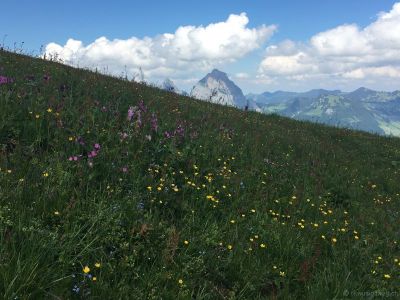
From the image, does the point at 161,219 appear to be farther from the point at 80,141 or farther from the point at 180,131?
the point at 180,131

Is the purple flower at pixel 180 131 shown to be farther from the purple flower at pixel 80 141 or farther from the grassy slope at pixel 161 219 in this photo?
the purple flower at pixel 80 141

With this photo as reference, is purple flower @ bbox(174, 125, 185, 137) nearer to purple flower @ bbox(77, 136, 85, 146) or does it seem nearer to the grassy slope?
the grassy slope

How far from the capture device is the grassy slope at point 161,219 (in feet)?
11.7

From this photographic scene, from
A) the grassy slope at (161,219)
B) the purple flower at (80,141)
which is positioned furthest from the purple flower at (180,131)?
the purple flower at (80,141)

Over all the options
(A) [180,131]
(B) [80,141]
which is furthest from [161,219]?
(A) [180,131]

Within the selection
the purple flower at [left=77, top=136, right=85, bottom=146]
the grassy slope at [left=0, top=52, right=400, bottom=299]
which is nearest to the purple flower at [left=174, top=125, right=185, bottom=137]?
the grassy slope at [left=0, top=52, right=400, bottom=299]

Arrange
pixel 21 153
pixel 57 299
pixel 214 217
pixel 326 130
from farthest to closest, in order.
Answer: pixel 326 130 → pixel 214 217 → pixel 21 153 → pixel 57 299

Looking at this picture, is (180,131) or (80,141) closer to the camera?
(80,141)

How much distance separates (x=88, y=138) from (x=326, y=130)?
1429 centimetres

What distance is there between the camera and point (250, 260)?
454cm

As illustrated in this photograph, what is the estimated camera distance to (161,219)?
4684 millimetres

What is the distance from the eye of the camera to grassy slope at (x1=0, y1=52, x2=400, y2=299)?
3.57 meters

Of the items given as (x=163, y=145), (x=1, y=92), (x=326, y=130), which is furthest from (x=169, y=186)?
(x=326, y=130)

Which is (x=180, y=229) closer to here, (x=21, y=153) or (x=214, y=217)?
(x=214, y=217)
